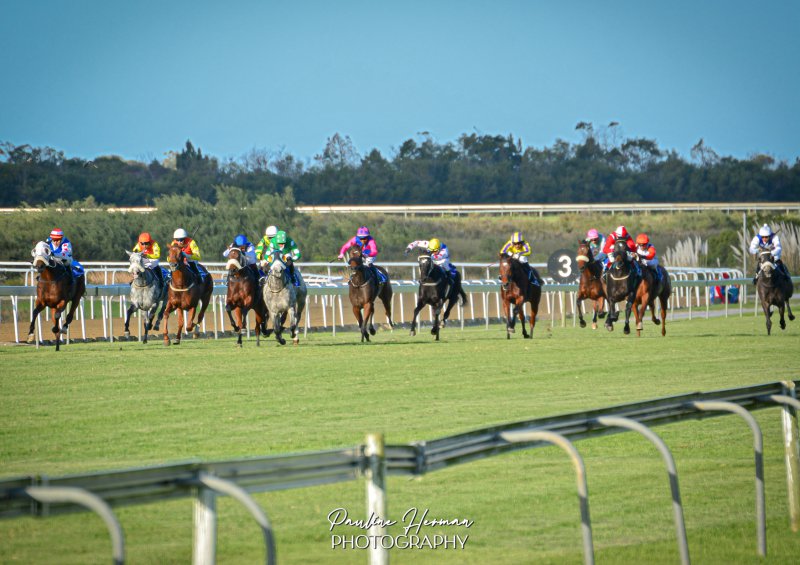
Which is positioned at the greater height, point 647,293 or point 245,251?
point 245,251

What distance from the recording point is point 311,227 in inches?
2224

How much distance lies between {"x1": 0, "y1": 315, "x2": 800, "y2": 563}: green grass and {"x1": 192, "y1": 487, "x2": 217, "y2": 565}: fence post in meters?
1.98

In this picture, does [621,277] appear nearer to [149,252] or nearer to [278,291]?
[278,291]

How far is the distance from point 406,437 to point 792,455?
11.3ft

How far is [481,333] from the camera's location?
91.6 ft

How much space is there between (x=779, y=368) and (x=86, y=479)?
44.7ft

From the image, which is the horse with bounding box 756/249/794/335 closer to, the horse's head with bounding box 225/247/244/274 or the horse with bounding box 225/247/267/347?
the horse with bounding box 225/247/267/347

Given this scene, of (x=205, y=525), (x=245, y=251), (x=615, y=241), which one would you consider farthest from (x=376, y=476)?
(x=615, y=241)

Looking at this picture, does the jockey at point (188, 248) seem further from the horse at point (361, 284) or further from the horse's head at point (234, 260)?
the horse at point (361, 284)

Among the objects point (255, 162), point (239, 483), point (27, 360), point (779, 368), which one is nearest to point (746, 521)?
point (239, 483)

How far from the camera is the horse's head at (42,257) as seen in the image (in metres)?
21.2

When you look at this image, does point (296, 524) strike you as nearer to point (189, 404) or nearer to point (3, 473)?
point (3, 473)

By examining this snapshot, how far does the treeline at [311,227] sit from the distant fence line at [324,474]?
107 feet

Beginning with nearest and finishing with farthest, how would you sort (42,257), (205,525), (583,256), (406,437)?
(205,525)
(406,437)
(42,257)
(583,256)
